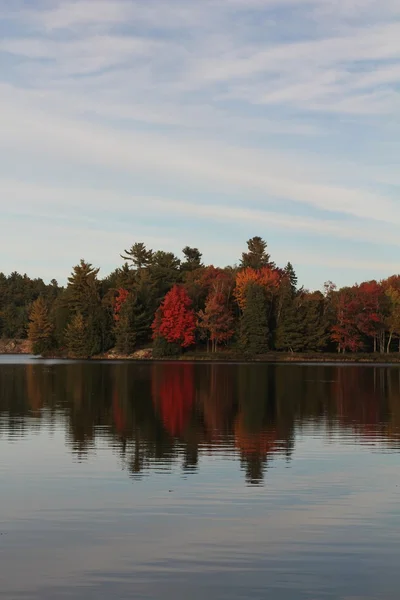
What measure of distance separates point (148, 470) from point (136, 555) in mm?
7604

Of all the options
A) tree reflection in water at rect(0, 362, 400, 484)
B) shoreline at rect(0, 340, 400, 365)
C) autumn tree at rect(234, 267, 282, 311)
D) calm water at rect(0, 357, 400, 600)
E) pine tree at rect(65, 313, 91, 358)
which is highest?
autumn tree at rect(234, 267, 282, 311)

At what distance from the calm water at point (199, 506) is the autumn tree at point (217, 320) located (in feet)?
289

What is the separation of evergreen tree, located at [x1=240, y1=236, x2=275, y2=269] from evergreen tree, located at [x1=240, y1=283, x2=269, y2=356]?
23.6 m

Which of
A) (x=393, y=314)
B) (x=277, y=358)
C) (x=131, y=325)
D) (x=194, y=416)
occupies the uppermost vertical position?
(x=393, y=314)

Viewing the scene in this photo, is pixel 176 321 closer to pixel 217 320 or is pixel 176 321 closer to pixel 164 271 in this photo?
pixel 217 320

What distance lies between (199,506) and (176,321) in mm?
107140

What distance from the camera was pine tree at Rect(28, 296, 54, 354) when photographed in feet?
455

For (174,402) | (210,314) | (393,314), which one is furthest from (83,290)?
(174,402)

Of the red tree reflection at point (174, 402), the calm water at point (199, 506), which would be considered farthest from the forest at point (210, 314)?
the calm water at point (199, 506)

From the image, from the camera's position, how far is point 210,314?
123 metres

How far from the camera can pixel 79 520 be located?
15.0 metres

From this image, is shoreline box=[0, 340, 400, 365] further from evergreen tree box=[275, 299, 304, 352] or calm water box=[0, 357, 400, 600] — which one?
calm water box=[0, 357, 400, 600]

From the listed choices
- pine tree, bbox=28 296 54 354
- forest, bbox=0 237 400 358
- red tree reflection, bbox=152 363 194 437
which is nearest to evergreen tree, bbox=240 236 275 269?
forest, bbox=0 237 400 358

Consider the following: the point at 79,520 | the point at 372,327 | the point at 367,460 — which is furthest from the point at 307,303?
the point at 79,520
